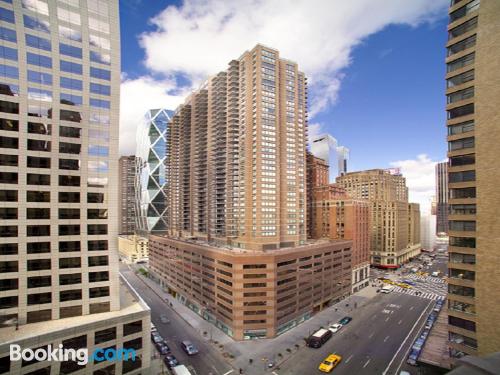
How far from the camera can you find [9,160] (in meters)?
39.5

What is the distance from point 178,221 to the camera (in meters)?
125

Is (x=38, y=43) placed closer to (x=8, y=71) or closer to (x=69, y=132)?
(x=8, y=71)

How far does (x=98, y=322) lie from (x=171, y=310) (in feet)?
154

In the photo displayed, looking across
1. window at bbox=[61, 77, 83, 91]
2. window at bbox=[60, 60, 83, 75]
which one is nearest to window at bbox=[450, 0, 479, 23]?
window at bbox=[60, 60, 83, 75]

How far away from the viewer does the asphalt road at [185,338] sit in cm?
5131

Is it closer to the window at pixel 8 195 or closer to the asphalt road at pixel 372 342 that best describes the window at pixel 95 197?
the window at pixel 8 195

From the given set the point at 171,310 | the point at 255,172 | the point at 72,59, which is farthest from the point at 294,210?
the point at 72,59

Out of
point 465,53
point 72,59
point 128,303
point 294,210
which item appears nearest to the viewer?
point 465,53

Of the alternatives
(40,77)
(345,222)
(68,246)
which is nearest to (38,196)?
(68,246)

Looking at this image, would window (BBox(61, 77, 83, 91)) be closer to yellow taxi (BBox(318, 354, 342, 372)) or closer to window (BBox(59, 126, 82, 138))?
window (BBox(59, 126, 82, 138))

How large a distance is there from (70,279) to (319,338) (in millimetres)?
51931

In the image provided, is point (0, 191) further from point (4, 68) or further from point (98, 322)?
point (98, 322)

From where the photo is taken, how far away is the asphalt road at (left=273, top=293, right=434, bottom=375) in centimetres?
5162

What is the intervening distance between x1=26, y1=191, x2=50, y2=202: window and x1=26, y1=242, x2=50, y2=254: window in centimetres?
672
